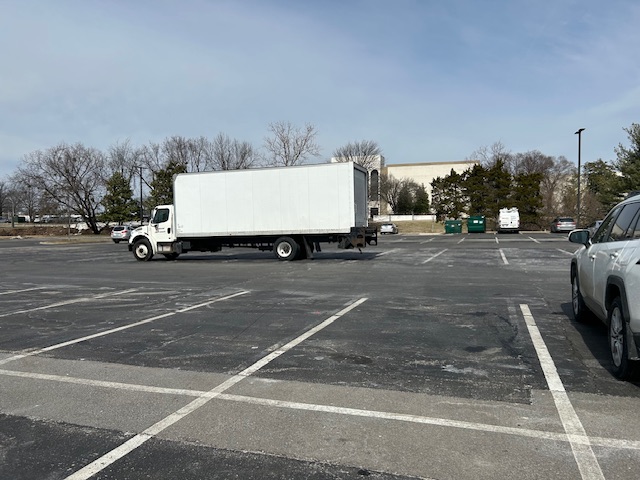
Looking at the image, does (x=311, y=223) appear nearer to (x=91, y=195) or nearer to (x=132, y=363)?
(x=132, y=363)

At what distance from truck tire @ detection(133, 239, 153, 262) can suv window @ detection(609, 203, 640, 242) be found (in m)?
20.2

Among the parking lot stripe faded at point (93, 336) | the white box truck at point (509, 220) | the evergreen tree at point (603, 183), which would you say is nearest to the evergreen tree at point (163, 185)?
the white box truck at point (509, 220)

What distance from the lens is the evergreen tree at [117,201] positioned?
59.9m

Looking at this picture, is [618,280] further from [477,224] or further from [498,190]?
[498,190]

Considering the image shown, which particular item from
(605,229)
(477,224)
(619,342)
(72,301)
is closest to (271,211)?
(72,301)

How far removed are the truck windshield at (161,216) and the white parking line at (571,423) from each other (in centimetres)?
1924

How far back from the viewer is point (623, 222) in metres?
5.73

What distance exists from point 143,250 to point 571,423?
21521 millimetres

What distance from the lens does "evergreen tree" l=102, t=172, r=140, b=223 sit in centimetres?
5991

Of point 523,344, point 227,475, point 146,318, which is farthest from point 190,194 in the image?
point 227,475

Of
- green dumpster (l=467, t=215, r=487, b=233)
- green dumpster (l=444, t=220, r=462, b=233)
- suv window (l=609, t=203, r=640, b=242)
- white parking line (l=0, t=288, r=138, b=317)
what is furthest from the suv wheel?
green dumpster (l=444, t=220, r=462, b=233)

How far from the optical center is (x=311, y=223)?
66.8 feet

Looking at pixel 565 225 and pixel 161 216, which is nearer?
pixel 161 216

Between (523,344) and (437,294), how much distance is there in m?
4.38
